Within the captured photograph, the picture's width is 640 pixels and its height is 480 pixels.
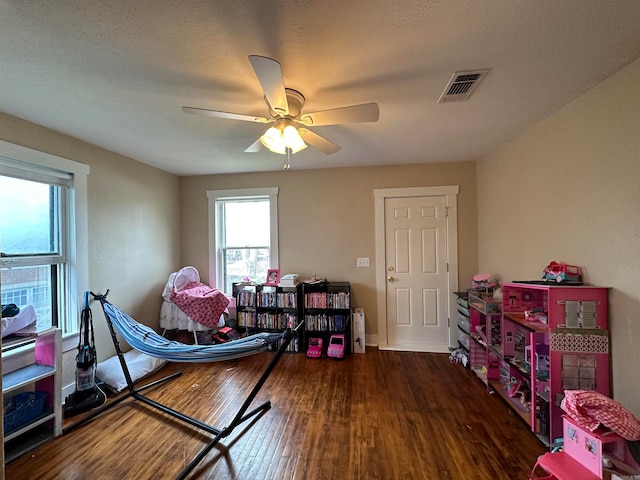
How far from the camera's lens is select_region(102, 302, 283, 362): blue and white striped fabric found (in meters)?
1.90

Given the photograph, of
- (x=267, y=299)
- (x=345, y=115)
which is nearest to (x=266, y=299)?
(x=267, y=299)

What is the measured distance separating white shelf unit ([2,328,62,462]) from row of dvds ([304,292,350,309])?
238 centimetres

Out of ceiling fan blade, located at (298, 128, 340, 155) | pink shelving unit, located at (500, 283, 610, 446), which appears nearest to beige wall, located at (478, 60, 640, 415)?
pink shelving unit, located at (500, 283, 610, 446)

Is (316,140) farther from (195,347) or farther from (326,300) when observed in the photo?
(326,300)

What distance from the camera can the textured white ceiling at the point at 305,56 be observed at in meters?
1.19

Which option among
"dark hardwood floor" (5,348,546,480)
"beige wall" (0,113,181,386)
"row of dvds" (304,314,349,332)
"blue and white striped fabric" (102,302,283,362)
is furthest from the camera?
"row of dvds" (304,314,349,332)

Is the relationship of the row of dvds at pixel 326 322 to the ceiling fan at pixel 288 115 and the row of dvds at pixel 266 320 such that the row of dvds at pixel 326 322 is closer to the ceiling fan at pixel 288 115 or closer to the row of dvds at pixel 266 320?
the row of dvds at pixel 266 320

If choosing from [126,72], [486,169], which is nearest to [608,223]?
[486,169]

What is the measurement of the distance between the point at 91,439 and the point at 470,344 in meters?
3.50

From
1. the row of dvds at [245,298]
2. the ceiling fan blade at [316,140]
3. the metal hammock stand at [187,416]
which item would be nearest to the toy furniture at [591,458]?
the metal hammock stand at [187,416]

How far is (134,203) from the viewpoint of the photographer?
10.6ft

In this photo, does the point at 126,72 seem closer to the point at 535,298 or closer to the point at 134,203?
the point at 134,203

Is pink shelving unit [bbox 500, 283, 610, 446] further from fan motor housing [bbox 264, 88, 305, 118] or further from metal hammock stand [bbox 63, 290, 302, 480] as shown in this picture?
fan motor housing [bbox 264, 88, 305, 118]

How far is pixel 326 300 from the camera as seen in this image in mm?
3480
